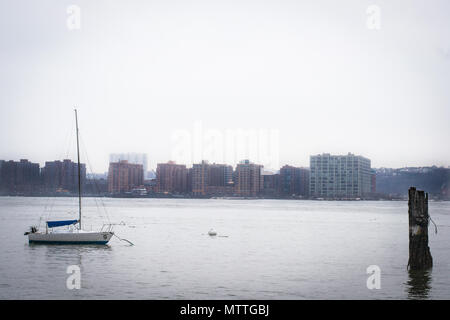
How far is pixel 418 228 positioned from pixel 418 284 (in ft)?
11.5

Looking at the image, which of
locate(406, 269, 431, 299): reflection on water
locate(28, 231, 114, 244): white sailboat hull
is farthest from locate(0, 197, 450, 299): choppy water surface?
locate(28, 231, 114, 244): white sailboat hull

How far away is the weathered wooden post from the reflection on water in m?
0.44

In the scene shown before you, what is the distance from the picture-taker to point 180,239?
63969 mm

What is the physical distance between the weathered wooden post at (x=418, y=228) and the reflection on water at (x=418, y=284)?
0.44 m

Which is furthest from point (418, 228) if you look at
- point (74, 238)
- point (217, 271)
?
point (74, 238)

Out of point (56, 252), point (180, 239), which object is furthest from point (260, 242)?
point (56, 252)

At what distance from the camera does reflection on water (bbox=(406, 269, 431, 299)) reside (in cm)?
2902

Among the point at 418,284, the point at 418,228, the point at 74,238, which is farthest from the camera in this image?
the point at 74,238

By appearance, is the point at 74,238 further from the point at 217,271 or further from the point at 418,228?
the point at 418,228

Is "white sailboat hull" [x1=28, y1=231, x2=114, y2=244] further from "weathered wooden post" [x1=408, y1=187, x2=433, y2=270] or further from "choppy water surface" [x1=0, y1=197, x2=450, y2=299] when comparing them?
"weathered wooden post" [x1=408, y1=187, x2=433, y2=270]

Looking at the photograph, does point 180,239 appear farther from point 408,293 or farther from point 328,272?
point 408,293

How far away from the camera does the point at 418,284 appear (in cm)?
3152
